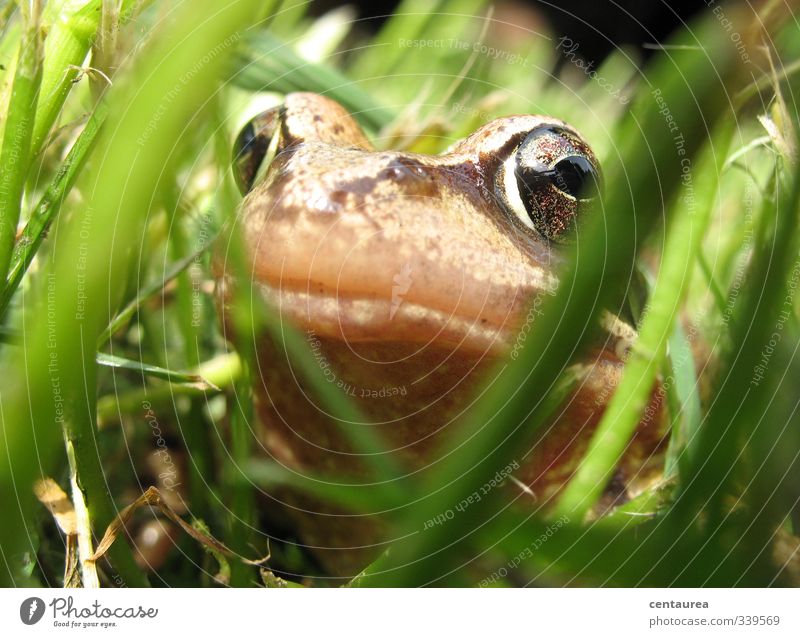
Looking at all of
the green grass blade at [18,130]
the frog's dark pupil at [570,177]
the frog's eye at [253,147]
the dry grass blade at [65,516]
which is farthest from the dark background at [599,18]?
the dry grass blade at [65,516]

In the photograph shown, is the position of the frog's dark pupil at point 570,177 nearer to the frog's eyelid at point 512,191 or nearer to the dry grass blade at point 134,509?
the frog's eyelid at point 512,191

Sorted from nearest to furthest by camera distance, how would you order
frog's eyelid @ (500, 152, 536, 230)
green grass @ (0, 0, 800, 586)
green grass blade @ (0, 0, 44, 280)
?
green grass @ (0, 0, 800, 586) → green grass blade @ (0, 0, 44, 280) → frog's eyelid @ (500, 152, 536, 230)

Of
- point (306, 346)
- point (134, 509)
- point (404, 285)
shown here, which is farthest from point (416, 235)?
point (134, 509)

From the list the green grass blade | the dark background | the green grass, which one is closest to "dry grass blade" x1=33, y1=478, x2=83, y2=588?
the green grass

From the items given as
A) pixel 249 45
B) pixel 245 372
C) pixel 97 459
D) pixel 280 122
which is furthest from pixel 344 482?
pixel 249 45
